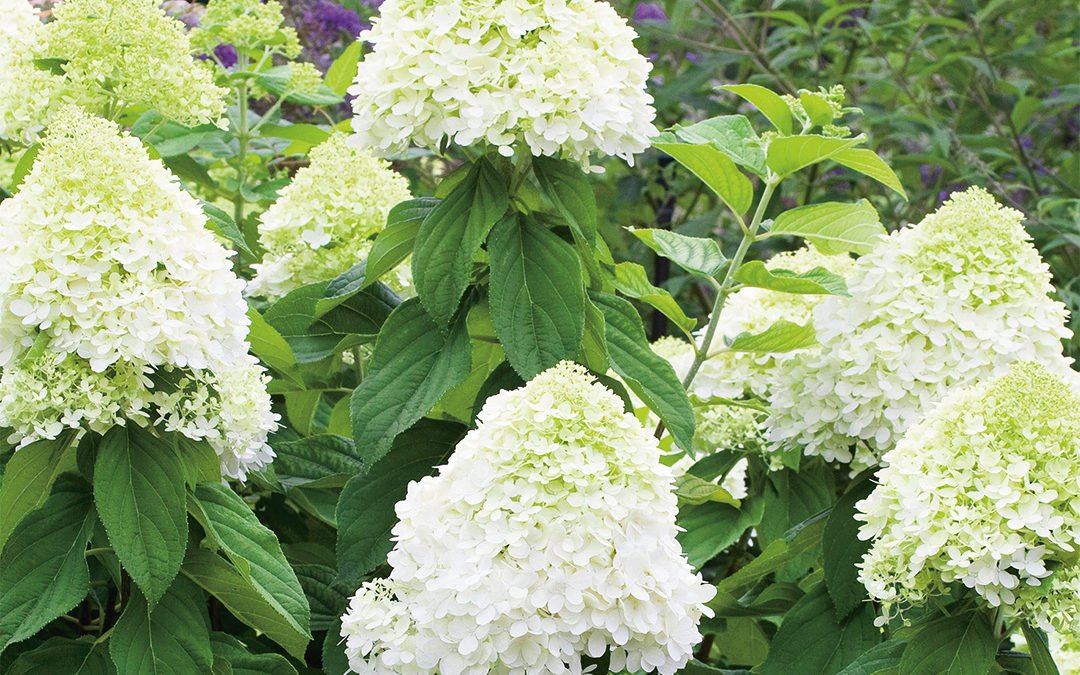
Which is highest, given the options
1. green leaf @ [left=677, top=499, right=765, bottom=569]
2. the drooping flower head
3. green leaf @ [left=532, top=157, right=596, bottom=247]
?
the drooping flower head

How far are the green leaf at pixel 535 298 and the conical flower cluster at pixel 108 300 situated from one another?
38 cm

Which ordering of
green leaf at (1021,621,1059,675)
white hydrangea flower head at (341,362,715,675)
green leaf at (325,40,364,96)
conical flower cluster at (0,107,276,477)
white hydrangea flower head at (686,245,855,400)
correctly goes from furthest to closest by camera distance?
green leaf at (325,40,364,96), white hydrangea flower head at (686,245,855,400), green leaf at (1021,621,1059,675), conical flower cluster at (0,107,276,477), white hydrangea flower head at (341,362,715,675)

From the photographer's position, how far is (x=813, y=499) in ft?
8.32

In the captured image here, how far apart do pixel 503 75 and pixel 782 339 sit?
0.69m

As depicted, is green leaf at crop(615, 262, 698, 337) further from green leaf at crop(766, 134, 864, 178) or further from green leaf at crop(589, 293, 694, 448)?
green leaf at crop(766, 134, 864, 178)

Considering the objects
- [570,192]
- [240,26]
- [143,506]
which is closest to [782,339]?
[570,192]

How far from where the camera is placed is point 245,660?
6.31ft

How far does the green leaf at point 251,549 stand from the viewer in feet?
5.87

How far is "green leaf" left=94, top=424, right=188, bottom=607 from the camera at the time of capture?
1708 mm

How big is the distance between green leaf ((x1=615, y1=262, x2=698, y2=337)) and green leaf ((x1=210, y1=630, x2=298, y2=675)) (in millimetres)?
804

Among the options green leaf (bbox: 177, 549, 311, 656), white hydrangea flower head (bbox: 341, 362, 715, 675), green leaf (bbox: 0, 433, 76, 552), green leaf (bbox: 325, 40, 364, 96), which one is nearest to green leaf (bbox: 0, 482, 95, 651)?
green leaf (bbox: 0, 433, 76, 552)

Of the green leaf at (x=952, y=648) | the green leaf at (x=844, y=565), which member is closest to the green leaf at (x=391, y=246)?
the green leaf at (x=844, y=565)

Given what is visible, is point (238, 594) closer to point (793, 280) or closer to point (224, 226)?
point (224, 226)

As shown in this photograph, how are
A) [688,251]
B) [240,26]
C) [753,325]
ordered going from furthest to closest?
[240,26]
[753,325]
[688,251]
